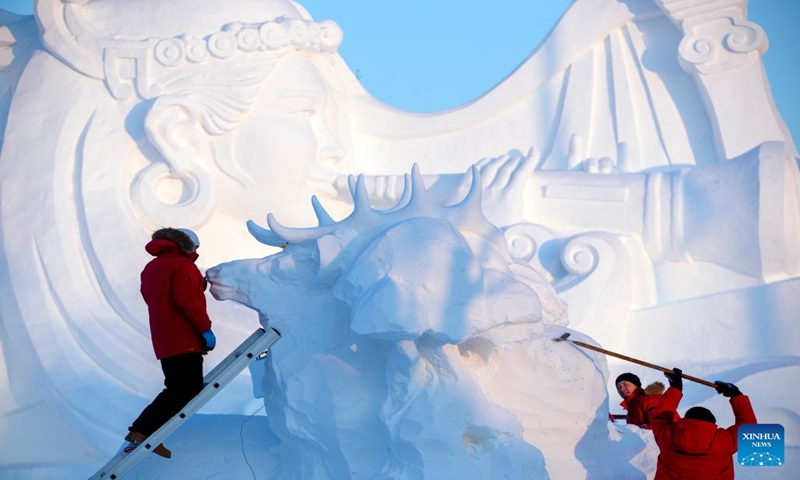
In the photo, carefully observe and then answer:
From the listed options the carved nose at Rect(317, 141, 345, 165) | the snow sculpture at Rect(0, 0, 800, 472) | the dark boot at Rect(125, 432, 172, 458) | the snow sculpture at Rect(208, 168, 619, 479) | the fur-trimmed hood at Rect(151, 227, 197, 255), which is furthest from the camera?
the carved nose at Rect(317, 141, 345, 165)

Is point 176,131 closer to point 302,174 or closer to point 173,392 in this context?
point 302,174

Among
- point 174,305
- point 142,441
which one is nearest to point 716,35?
point 174,305

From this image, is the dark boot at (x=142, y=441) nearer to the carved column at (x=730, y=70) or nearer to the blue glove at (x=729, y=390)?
the blue glove at (x=729, y=390)

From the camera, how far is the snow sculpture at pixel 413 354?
8.47 ft

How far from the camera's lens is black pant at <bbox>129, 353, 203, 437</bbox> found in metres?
2.79

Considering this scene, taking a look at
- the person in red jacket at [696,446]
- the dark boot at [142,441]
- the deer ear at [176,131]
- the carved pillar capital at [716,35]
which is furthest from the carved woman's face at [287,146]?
the person in red jacket at [696,446]

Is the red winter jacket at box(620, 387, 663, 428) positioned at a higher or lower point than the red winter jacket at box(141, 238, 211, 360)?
lower

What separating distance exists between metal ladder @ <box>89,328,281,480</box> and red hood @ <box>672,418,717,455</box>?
1.35 metres

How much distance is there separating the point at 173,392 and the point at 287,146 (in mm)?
2498

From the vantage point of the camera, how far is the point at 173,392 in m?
2.82

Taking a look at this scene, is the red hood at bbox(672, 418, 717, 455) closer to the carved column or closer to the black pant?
the black pant

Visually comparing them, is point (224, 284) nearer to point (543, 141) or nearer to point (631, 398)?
point (631, 398)

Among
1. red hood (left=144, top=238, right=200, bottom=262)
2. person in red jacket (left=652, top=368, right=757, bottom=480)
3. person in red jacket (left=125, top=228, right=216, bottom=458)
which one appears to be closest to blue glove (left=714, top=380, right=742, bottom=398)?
person in red jacket (left=652, top=368, right=757, bottom=480)

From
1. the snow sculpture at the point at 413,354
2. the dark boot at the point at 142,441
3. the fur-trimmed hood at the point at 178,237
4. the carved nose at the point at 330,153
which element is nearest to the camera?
the snow sculpture at the point at 413,354
